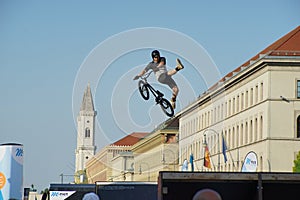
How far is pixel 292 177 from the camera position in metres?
21.9

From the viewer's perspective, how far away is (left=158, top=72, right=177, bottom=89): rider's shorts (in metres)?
37.5

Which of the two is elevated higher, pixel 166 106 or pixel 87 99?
pixel 87 99

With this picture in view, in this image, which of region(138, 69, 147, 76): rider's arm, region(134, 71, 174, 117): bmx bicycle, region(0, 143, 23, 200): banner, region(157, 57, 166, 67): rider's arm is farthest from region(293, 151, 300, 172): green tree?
region(134, 71, 174, 117): bmx bicycle

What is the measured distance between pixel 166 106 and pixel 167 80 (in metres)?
2.78

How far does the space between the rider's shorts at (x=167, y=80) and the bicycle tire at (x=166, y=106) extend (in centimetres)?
226

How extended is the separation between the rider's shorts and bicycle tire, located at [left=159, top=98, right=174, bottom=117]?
226 cm

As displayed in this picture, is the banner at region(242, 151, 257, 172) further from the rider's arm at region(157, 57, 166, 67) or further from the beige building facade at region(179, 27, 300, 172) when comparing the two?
the rider's arm at region(157, 57, 166, 67)

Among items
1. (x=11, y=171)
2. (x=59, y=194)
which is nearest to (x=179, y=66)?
(x=11, y=171)

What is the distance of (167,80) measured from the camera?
3778 cm

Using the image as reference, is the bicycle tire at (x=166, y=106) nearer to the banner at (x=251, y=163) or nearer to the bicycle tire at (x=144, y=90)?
the bicycle tire at (x=144, y=90)

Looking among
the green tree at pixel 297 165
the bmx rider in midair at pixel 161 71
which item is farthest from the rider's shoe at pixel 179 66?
the green tree at pixel 297 165

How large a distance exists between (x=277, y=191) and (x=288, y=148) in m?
71.7

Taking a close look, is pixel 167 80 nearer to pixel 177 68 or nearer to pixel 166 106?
pixel 177 68

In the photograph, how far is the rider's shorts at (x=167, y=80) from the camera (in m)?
37.5
